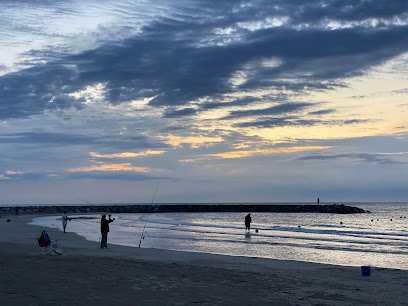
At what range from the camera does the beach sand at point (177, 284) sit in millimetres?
9945

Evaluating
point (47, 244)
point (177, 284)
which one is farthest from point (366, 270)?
point (47, 244)

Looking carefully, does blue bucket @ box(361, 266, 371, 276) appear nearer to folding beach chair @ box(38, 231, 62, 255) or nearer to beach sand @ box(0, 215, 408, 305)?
beach sand @ box(0, 215, 408, 305)

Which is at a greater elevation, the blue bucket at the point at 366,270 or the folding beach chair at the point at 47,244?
the folding beach chair at the point at 47,244

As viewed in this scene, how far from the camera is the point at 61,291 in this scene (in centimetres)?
1020

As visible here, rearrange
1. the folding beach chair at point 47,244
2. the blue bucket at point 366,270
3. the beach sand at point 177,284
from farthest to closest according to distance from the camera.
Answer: the folding beach chair at point 47,244
the blue bucket at point 366,270
the beach sand at point 177,284

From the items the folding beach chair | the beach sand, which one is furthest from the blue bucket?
the folding beach chair

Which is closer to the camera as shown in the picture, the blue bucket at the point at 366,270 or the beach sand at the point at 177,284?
the beach sand at the point at 177,284

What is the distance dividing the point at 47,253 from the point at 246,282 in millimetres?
8473

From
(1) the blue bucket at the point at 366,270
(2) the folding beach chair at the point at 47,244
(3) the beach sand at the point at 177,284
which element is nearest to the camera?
(3) the beach sand at the point at 177,284

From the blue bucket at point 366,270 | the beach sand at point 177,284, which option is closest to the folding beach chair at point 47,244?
the beach sand at point 177,284

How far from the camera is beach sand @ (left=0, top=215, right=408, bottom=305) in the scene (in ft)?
32.6

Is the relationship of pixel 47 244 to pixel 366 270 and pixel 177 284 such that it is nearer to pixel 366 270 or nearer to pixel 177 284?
pixel 177 284

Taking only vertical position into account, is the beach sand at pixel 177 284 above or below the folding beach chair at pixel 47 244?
below

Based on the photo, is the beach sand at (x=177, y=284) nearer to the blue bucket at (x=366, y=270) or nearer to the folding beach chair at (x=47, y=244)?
the blue bucket at (x=366, y=270)
